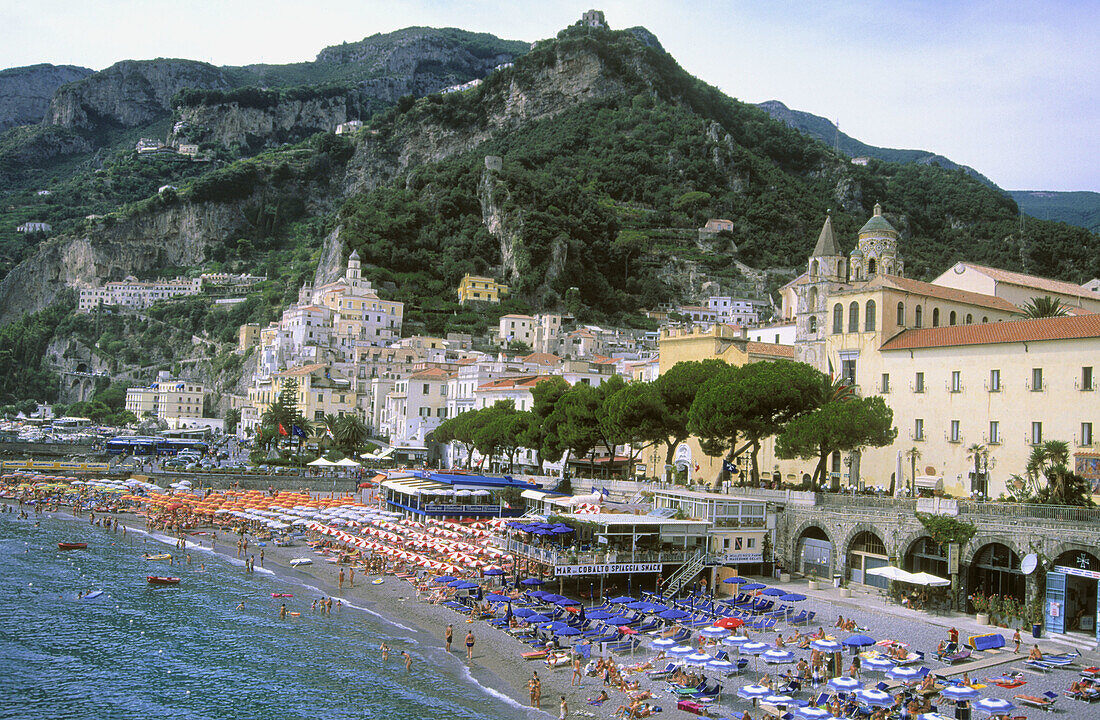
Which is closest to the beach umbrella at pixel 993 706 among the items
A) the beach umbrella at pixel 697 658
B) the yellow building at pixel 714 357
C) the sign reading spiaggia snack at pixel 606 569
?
the beach umbrella at pixel 697 658

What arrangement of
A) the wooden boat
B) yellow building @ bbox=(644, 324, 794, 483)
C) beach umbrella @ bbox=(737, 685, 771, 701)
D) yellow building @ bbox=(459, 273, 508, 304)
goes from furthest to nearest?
yellow building @ bbox=(459, 273, 508, 304)
yellow building @ bbox=(644, 324, 794, 483)
the wooden boat
beach umbrella @ bbox=(737, 685, 771, 701)

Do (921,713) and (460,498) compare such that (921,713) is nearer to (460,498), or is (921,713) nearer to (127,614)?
(127,614)

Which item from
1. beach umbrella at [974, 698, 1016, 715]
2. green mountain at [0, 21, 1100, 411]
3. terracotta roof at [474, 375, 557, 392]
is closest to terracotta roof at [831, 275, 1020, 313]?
beach umbrella at [974, 698, 1016, 715]

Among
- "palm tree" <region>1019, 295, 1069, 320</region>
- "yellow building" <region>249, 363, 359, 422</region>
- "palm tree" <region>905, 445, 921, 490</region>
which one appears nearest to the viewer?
"palm tree" <region>905, 445, 921, 490</region>

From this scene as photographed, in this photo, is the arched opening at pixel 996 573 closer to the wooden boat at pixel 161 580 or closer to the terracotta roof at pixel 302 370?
the wooden boat at pixel 161 580

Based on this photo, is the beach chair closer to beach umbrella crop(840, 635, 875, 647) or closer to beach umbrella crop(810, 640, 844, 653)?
beach umbrella crop(840, 635, 875, 647)
